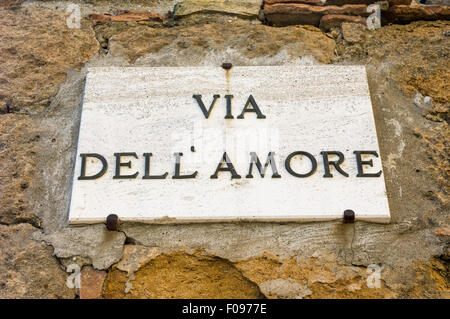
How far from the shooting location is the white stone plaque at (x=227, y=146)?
176 centimetres

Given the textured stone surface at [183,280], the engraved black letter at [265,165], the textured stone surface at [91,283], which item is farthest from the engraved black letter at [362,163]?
the textured stone surface at [91,283]

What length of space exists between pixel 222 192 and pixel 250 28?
0.75 meters

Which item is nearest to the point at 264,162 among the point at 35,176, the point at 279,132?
the point at 279,132

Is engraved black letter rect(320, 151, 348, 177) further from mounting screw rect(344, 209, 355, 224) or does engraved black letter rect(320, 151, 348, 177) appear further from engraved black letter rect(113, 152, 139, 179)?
engraved black letter rect(113, 152, 139, 179)

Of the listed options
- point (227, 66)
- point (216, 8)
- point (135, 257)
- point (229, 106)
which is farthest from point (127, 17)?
point (135, 257)

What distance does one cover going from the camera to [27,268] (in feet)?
5.62

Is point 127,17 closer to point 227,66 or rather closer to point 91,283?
point 227,66

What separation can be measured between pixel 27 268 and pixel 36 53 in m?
Answer: 0.85

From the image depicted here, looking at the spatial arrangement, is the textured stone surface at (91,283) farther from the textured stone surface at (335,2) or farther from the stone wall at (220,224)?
the textured stone surface at (335,2)

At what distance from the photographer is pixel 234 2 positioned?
7.54 feet

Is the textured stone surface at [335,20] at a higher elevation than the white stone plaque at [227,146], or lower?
higher
